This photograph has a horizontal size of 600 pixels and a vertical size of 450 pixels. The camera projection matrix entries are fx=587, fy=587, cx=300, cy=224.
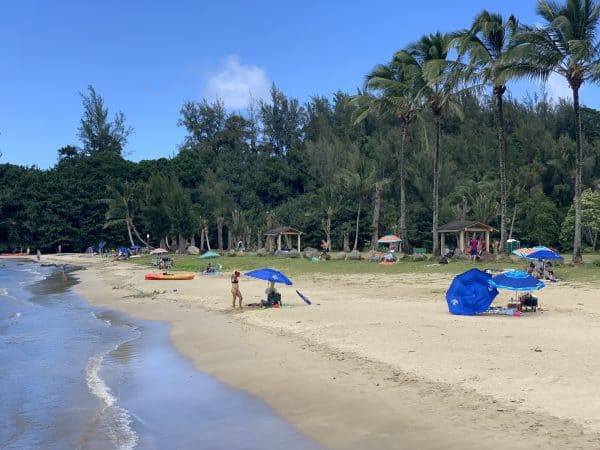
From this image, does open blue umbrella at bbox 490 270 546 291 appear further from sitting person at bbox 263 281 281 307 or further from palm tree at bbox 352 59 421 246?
palm tree at bbox 352 59 421 246

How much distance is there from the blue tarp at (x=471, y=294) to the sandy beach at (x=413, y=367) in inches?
15.4

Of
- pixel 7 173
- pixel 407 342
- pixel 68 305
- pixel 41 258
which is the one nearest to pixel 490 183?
pixel 68 305

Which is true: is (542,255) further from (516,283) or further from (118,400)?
(118,400)

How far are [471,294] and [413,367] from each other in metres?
5.56

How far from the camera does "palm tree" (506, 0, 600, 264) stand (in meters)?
24.5

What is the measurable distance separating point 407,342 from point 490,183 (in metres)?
38.9

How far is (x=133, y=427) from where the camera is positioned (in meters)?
7.87

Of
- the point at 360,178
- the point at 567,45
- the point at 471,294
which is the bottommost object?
the point at 471,294

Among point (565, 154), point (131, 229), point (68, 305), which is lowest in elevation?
point (68, 305)

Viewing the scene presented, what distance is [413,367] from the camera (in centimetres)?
945

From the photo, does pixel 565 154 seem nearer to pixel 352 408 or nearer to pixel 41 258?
pixel 352 408

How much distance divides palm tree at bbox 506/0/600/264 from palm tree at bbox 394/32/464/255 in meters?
5.79

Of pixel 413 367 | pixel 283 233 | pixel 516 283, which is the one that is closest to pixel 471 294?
pixel 516 283

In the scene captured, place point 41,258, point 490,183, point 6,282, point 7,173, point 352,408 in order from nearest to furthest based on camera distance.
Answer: point 352,408 → point 6,282 → point 490,183 → point 41,258 → point 7,173
